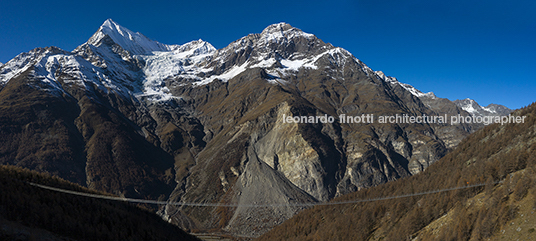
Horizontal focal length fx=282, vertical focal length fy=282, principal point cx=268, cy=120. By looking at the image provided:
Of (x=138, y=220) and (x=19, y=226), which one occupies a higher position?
(x=19, y=226)

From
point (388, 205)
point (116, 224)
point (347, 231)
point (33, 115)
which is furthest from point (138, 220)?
point (33, 115)

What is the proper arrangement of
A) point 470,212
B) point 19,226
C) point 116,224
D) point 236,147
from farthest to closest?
1. point 236,147
2. point 116,224
3. point 470,212
4. point 19,226

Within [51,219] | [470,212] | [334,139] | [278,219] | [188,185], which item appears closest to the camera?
[51,219]

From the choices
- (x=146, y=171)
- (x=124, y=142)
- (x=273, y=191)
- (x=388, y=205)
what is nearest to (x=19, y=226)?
(x=388, y=205)

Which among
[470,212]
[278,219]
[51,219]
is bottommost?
[278,219]

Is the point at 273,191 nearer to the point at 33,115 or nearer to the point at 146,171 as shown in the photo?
the point at 146,171

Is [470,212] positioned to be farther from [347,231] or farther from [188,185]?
[188,185]

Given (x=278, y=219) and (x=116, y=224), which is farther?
(x=278, y=219)
